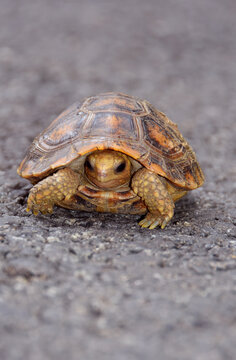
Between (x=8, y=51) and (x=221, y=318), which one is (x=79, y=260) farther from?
(x=8, y=51)

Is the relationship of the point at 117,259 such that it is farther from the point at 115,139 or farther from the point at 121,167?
the point at 115,139

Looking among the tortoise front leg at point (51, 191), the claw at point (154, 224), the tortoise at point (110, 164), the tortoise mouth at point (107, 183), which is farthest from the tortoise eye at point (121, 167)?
the claw at point (154, 224)

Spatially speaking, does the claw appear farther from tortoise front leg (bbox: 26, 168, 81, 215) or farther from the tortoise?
tortoise front leg (bbox: 26, 168, 81, 215)

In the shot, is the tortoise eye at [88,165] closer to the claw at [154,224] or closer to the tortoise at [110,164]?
the tortoise at [110,164]

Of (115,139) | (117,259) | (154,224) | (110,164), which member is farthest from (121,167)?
(117,259)

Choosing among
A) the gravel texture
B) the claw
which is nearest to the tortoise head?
the gravel texture

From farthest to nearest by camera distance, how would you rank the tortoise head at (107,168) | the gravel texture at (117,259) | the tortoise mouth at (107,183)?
the tortoise mouth at (107,183), the tortoise head at (107,168), the gravel texture at (117,259)
